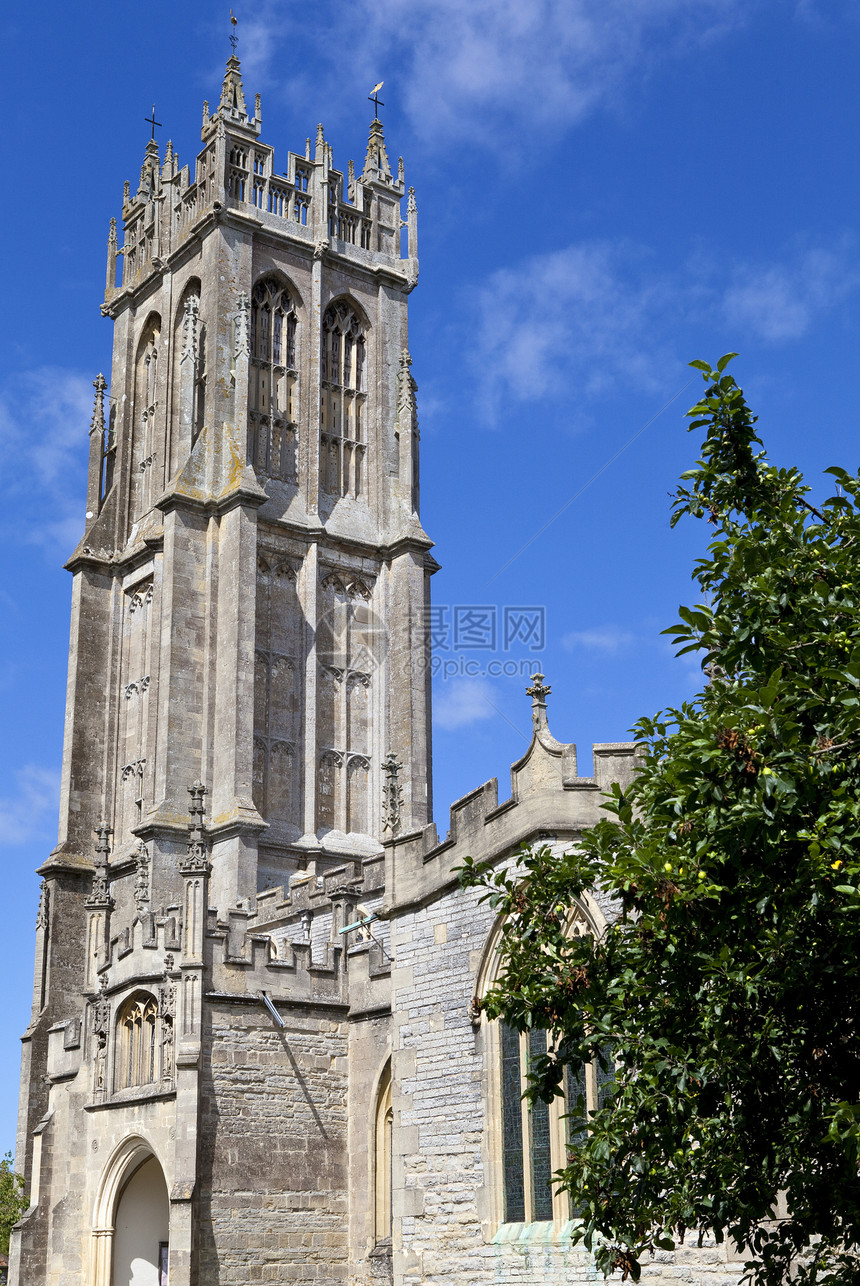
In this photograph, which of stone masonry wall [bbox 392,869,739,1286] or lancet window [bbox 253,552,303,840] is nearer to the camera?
stone masonry wall [bbox 392,869,739,1286]

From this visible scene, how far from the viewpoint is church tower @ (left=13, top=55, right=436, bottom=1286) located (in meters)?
34.8

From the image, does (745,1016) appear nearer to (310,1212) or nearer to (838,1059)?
(838,1059)

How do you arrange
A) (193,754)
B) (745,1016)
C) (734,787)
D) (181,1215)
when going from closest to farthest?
(734,787), (745,1016), (181,1215), (193,754)

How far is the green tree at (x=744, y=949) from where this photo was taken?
29.5ft

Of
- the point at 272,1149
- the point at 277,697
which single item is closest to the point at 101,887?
the point at 272,1149

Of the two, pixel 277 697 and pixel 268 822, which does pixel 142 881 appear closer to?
pixel 268 822

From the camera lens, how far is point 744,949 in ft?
31.5

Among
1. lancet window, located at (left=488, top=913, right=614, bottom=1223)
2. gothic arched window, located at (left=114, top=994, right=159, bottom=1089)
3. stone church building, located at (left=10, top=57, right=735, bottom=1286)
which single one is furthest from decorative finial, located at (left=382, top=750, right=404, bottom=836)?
gothic arched window, located at (left=114, top=994, right=159, bottom=1089)

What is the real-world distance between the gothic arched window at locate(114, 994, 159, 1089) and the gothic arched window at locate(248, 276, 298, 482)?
18518 millimetres

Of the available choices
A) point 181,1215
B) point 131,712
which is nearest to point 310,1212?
point 181,1215

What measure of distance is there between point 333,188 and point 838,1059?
37.8 m

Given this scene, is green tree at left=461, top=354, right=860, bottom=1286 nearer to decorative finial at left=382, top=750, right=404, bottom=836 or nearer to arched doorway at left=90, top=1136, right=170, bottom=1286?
decorative finial at left=382, top=750, right=404, bottom=836

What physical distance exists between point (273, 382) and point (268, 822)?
1235cm

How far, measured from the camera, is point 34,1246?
83.9ft
